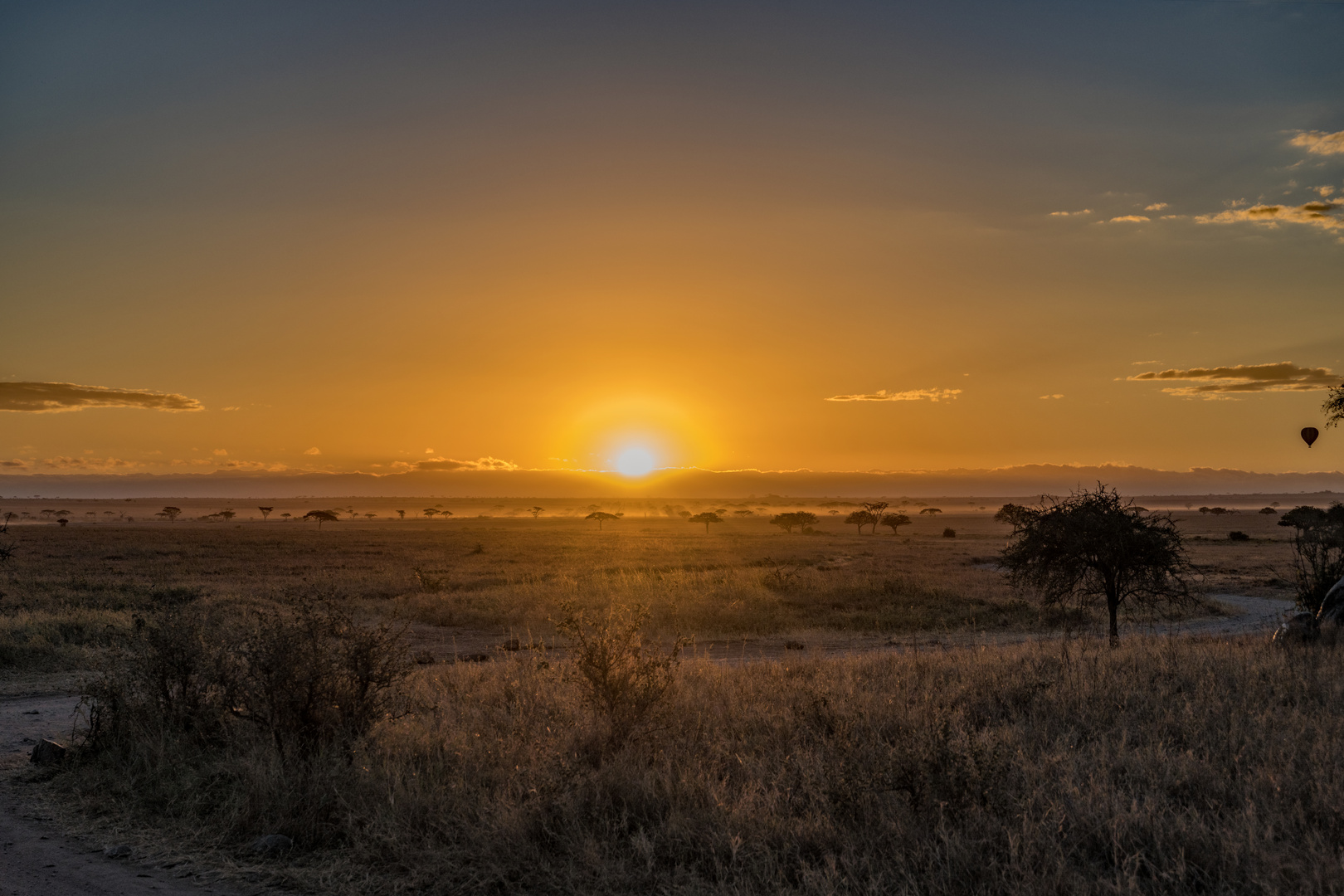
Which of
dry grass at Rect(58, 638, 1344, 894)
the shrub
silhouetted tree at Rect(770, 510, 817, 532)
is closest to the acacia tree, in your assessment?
dry grass at Rect(58, 638, 1344, 894)

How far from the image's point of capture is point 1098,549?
17.6 m

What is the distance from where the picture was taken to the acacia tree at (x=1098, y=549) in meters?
17.4

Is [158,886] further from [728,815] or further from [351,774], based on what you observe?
[728,815]

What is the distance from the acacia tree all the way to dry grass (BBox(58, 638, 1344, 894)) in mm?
7360

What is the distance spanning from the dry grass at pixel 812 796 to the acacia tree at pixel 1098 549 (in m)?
7.36

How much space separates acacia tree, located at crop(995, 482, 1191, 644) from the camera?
687 inches

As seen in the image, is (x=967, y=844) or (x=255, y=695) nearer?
(x=967, y=844)

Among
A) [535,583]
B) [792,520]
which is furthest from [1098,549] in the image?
[792,520]

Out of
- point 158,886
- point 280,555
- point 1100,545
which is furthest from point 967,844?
point 280,555

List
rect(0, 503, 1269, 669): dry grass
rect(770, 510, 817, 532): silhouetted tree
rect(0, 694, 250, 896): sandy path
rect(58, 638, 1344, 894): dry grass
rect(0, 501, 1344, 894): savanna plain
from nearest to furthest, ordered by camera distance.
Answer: rect(58, 638, 1344, 894): dry grass
rect(0, 501, 1344, 894): savanna plain
rect(0, 694, 250, 896): sandy path
rect(0, 503, 1269, 669): dry grass
rect(770, 510, 817, 532): silhouetted tree

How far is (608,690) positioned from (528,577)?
1087 inches

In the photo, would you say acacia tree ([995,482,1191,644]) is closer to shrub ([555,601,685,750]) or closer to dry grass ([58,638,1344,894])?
dry grass ([58,638,1344,894])

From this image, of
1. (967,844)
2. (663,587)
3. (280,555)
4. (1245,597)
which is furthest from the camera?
(280,555)

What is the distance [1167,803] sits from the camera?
6.46 m
